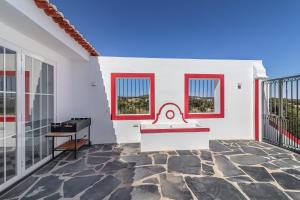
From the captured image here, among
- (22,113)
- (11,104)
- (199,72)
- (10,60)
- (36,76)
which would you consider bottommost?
(22,113)

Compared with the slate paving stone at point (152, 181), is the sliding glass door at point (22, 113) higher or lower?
higher

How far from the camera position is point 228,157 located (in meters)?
4.94

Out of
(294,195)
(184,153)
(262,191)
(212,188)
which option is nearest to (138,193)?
(212,188)

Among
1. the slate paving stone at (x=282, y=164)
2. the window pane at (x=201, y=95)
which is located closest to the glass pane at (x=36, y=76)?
the window pane at (x=201, y=95)

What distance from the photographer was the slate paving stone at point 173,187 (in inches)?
113

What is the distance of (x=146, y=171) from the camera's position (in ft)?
12.9

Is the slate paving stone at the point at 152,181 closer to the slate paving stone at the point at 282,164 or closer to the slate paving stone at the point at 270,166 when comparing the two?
the slate paving stone at the point at 270,166

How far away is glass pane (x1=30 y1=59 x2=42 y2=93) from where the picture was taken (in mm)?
4098

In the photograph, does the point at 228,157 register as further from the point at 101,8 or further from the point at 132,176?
the point at 101,8

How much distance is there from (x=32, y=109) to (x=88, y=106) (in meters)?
Result: 2.54

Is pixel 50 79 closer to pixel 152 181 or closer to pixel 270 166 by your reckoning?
pixel 152 181

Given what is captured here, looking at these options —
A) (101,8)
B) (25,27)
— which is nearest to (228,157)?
(25,27)

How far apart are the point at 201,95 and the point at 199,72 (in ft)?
4.29

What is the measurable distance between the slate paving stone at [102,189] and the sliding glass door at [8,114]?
1732 millimetres
